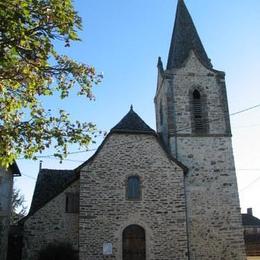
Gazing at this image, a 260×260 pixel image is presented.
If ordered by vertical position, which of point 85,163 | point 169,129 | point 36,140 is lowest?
point 36,140

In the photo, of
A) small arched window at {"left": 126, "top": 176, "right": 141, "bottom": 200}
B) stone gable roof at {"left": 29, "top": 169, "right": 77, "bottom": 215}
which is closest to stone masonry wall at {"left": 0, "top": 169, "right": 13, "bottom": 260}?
stone gable roof at {"left": 29, "top": 169, "right": 77, "bottom": 215}

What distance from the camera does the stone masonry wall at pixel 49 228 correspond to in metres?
21.9

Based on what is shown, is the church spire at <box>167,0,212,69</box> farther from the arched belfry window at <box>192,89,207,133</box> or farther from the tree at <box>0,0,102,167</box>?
the tree at <box>0,0,102,167</box>

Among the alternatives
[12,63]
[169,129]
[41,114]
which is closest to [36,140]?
[41,114]

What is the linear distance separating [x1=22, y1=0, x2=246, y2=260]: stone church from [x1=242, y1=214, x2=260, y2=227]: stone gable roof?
2564 centimetres

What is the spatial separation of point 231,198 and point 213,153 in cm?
279

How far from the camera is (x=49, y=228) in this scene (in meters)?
22.3

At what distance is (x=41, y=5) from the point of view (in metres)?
10.3

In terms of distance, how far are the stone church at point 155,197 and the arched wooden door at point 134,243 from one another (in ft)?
0.16

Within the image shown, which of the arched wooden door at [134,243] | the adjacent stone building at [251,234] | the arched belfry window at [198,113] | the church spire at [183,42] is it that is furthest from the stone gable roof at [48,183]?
the adjacent stone building at [251,234]

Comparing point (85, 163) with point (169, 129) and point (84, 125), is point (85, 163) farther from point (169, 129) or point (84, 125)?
point (84, 125)

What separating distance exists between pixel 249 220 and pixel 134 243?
102ft

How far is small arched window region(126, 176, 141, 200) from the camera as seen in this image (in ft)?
72.1

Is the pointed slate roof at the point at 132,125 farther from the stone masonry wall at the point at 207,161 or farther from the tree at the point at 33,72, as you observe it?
the tree at the point at 33,72
